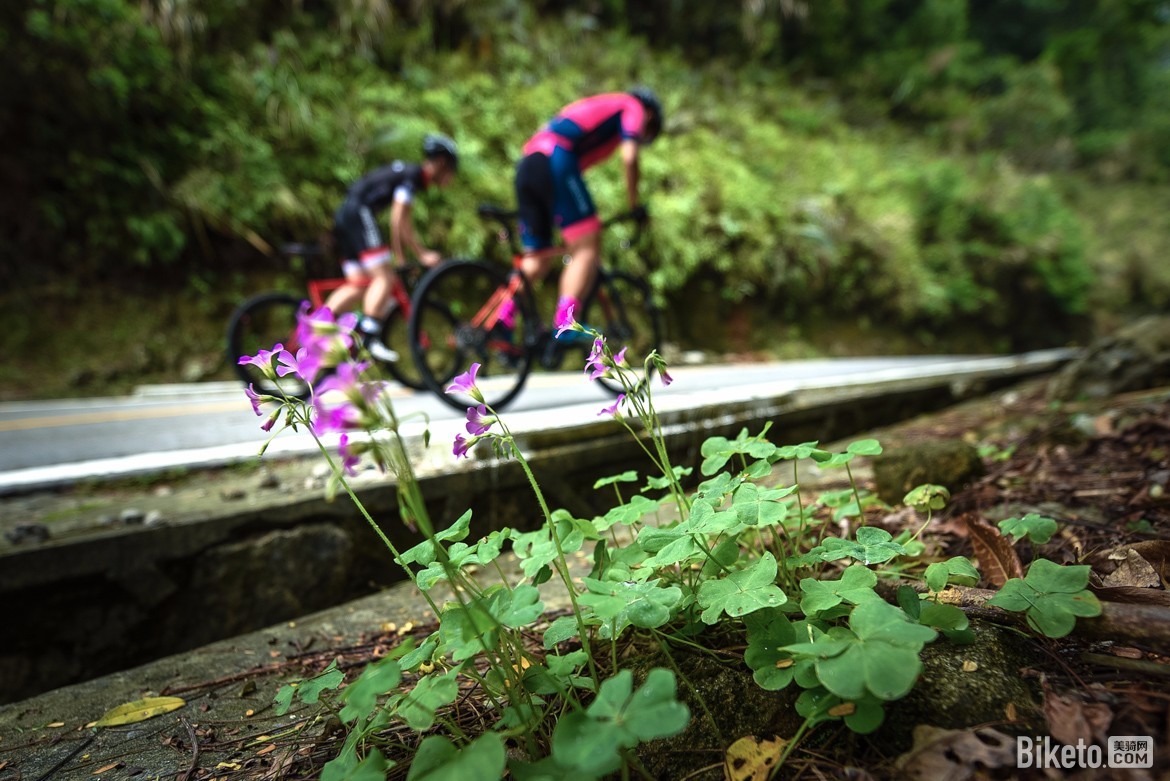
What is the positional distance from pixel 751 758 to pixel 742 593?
0.24 metres

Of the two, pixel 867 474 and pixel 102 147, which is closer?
pixel 867 474

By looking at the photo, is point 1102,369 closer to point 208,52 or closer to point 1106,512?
point 1106,512

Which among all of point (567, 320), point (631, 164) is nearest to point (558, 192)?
point (631, 164)

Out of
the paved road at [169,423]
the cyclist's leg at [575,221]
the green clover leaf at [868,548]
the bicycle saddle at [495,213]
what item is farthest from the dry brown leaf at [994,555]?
the bicycle saddle at [495,213]

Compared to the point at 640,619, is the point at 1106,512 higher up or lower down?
lower down

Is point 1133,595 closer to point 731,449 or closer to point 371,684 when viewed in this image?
point 731,449

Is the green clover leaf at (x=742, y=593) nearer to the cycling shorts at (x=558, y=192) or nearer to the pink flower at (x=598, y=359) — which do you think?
the pink flower at (x=598, y=359)

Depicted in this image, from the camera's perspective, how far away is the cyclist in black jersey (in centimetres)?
433

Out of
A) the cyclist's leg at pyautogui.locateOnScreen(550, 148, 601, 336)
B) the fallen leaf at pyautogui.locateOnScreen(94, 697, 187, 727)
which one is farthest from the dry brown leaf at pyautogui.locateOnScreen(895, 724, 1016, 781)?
the cyclist's leg at pyautogui.locateOnScreen(550, 148, 601, 336)

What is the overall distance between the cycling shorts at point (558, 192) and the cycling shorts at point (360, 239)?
1.38 metres

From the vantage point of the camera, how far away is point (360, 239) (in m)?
4.37

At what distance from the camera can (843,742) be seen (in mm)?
844

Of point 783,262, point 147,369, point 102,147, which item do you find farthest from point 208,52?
point 783,262

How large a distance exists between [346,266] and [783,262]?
6921 mm
